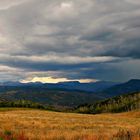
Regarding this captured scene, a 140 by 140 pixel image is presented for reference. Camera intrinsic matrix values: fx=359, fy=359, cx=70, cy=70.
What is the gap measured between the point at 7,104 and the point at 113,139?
185786mm

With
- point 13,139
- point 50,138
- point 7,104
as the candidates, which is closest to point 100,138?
point 50,138

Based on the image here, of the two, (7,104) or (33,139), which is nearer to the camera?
(33,139)

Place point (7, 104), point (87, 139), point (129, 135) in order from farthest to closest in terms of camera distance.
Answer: point (7, 104)
point (129, 135)
point (87, 139)

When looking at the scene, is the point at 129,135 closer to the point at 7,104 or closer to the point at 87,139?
the point at 87,139

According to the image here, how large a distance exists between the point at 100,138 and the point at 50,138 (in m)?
2.86

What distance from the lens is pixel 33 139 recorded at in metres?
19.2

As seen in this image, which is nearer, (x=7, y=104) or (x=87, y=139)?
(x=87, y=139)

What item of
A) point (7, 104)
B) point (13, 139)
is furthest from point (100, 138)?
point (7, 104)

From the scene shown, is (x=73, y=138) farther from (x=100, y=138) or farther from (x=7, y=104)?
(x=7, y=104)

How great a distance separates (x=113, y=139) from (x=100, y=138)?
786mm

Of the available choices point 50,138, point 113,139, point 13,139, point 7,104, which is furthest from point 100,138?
point 7,104

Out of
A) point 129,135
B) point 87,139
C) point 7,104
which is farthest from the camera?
point 7,104

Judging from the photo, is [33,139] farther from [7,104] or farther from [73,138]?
[7,104]

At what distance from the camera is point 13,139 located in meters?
Result: 18.0
